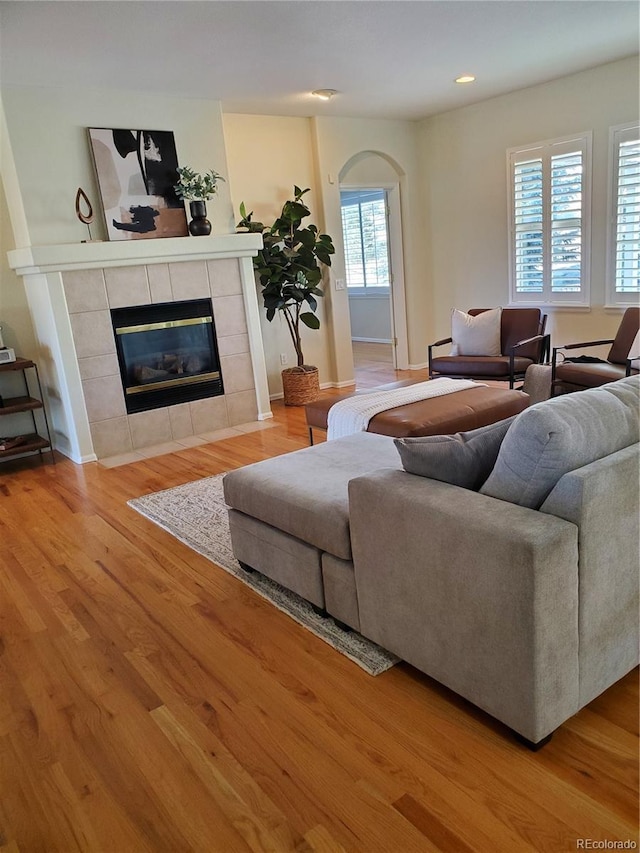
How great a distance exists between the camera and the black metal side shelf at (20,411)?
4693 millimetres

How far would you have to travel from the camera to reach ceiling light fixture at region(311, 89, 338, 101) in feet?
16.7

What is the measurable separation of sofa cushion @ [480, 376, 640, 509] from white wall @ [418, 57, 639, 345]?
4.16m

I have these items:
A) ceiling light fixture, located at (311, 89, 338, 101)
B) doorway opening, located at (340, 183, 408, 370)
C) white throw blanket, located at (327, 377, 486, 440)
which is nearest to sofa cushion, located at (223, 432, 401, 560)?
white throw blanket, located at (327, 377, 486, 440)

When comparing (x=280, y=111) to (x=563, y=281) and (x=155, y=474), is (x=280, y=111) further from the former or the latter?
(x=155, y=474)

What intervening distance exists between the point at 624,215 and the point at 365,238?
184 inches

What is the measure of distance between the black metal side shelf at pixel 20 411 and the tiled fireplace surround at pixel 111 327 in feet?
0.47

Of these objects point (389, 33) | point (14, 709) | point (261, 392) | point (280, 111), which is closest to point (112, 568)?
point (14, 709)

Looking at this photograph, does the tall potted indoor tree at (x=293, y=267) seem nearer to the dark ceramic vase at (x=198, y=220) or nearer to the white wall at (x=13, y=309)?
the dark ceramic vase at (x=198, y=220)

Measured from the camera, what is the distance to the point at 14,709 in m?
2.09

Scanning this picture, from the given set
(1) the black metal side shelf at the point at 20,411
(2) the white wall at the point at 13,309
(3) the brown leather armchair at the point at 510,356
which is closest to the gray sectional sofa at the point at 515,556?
(3) the brown leather armchair at the point at 510,356

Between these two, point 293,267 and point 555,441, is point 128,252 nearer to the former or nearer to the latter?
point 293,267

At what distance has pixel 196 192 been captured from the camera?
4996 mm

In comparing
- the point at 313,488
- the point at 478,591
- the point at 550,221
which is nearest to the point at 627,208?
the point at 550,221

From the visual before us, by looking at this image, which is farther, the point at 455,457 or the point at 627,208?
the point at 627,208
